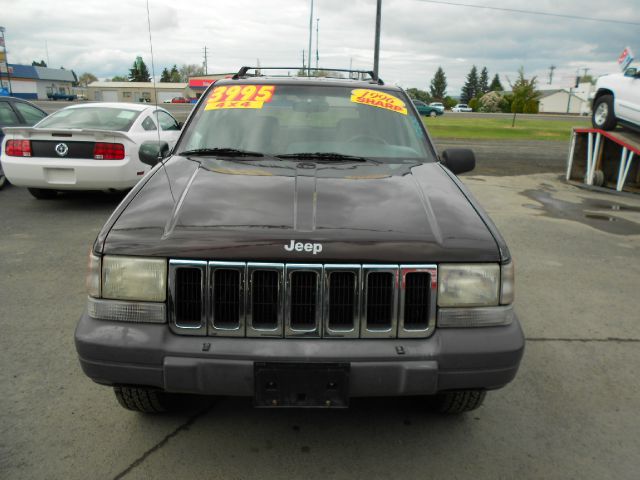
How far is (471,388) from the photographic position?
97.3 inches

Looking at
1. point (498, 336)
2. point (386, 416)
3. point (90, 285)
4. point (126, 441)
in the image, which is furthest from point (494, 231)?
point (126, 441)

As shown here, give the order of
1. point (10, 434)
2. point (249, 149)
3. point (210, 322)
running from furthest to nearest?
point (249, 149) → point (10, 434) → point (210, 322)

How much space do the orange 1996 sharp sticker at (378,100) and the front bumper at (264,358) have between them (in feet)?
6.93

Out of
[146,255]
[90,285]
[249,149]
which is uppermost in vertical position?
[249,149]

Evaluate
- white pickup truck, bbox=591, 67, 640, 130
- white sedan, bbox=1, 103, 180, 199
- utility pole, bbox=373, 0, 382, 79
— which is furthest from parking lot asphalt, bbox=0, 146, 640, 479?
utility pole, bbox=373, 0, 382, 79

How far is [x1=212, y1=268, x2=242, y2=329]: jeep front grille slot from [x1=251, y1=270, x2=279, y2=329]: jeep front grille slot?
7 cm

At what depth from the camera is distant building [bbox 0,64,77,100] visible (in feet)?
286

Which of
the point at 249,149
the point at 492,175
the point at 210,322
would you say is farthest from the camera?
the point at 492,175

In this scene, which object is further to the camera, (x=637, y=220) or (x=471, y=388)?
(x=637, y=220)

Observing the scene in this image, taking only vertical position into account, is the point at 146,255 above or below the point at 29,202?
above

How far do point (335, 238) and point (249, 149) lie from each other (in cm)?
140

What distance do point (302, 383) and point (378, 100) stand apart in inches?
96.3

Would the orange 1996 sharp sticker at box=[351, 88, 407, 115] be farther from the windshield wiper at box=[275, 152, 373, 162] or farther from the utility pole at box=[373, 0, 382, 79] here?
the utility pole at box=[373, 0, 382, 79]

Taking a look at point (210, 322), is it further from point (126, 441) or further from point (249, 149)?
point (249, 149)
